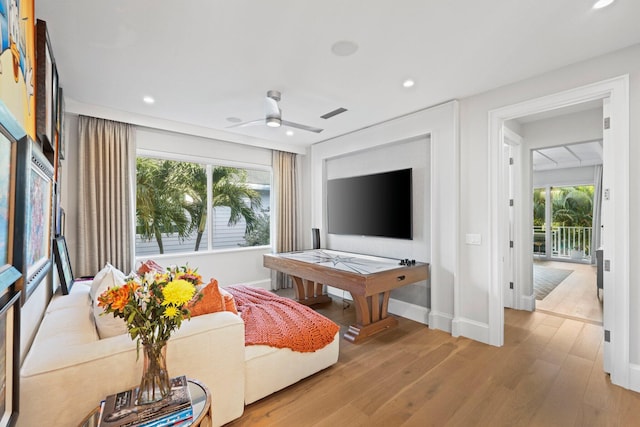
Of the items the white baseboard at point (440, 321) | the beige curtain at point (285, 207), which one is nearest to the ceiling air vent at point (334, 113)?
the beige curtain at point (285, 207)

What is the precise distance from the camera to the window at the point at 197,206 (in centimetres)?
401

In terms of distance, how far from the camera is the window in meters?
4.01

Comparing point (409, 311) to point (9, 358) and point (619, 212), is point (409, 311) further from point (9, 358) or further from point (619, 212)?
point (9, 358)

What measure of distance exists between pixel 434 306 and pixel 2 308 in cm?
348

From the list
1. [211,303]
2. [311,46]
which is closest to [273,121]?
[311,46]

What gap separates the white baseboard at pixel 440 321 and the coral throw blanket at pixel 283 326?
1443mm

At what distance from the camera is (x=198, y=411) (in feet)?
4.15

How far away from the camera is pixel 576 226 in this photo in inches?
320

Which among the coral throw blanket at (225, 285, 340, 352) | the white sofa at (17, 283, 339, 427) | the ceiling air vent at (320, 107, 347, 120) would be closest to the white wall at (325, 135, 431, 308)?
the ceiling air vent at (320, 107, 347, 120)

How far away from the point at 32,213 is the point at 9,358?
70 centimetres

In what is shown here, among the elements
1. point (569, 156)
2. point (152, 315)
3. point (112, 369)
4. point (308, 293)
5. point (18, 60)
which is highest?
point (569, 156)

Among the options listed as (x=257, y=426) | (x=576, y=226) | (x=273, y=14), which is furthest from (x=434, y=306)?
(x=576, y=226)

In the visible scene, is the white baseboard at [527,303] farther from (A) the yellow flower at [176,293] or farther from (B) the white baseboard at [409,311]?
(A) the yellow flower at [176,293]

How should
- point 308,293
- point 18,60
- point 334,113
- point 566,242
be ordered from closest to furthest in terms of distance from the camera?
1. point 18,60
2. point 334,113
3. point 308,293
4. point 566,242
